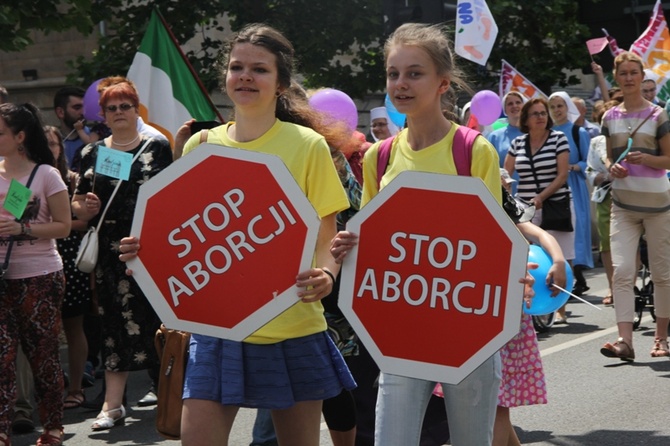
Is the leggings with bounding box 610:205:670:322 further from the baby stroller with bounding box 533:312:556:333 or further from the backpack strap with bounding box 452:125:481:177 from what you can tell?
the backpack strap with bounding box 452:125:481:177

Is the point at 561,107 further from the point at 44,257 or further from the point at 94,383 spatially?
the point at 44,257

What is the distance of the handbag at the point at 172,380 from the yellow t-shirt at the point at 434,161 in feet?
2.80

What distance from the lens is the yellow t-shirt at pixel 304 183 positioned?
4.04 metres

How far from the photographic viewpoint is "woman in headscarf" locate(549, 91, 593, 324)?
12055mm

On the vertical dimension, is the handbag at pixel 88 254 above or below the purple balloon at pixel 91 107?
below

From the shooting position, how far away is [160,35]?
30.7 feet

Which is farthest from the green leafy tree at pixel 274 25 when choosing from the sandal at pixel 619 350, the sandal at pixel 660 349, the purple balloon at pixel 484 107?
the sandal at pixel 619 350

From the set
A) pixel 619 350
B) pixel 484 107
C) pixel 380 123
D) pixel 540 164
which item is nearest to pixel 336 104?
pixel 619 350

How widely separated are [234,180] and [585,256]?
862 cm

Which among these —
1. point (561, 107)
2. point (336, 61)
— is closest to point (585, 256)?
point (561, 107)

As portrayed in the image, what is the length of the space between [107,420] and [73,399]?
33.2 inches

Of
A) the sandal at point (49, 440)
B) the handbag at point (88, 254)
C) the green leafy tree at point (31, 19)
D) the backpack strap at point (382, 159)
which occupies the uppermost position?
the green leafy tree at point (31, 19)

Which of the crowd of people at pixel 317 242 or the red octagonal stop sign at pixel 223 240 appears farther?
the crowd of people at pixel 317 242

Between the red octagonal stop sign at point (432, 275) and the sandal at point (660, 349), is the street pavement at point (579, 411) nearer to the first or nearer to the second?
the sandal at point (660, 349)
